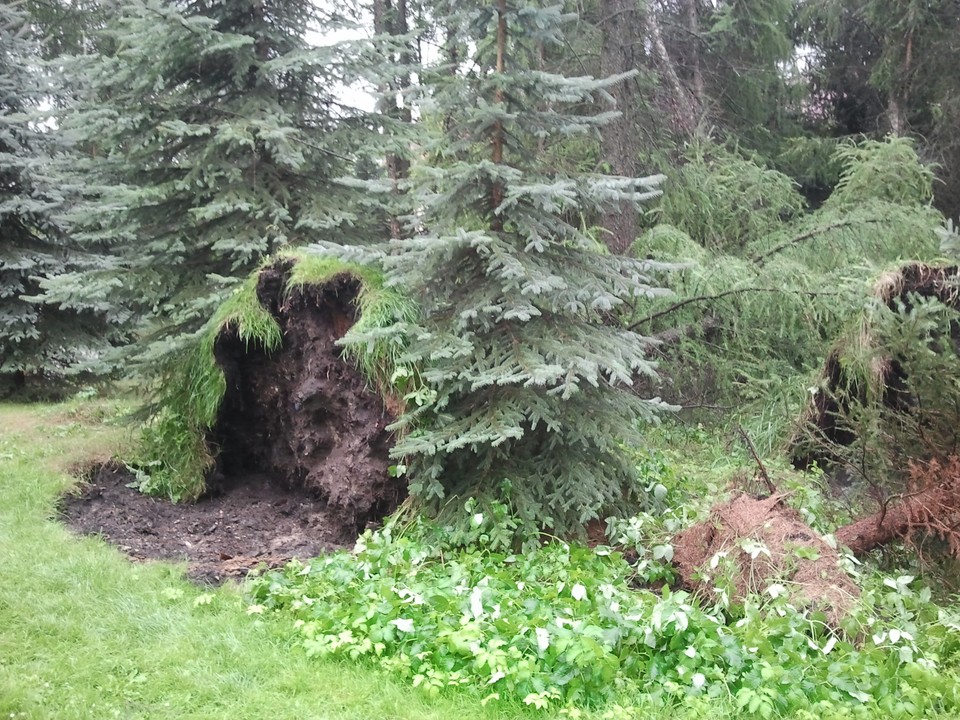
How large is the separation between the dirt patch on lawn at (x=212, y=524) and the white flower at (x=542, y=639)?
2.12m

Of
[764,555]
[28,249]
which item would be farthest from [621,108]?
[28,249]

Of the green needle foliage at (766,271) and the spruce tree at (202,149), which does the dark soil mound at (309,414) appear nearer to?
the spruce tree at (202,149)

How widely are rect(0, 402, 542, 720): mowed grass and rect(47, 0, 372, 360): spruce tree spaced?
2.99 meters

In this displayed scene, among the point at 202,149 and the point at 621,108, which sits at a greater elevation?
the point at 621,108

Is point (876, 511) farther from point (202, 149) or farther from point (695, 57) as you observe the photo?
point (695, 57)

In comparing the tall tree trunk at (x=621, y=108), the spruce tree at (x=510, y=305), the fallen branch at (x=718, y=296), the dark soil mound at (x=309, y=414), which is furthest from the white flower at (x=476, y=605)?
the tall tree trunk at (x=621, y=108)

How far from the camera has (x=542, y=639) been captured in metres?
3.33

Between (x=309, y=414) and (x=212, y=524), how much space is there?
3.74ft

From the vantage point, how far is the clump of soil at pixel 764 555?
370 centimetres

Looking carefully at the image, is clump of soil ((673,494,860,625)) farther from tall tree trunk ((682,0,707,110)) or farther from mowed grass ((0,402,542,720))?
tall tree trunk ((682,0,707,110))

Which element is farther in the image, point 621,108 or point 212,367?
point 621,108

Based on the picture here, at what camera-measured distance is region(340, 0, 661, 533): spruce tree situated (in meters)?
4.56

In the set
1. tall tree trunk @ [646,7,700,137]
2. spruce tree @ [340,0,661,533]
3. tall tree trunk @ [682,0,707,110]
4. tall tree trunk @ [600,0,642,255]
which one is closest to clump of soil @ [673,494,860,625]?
spruce tree @ [340,0,661,533]

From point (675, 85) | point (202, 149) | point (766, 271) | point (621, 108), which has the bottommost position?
point (766, 271)
